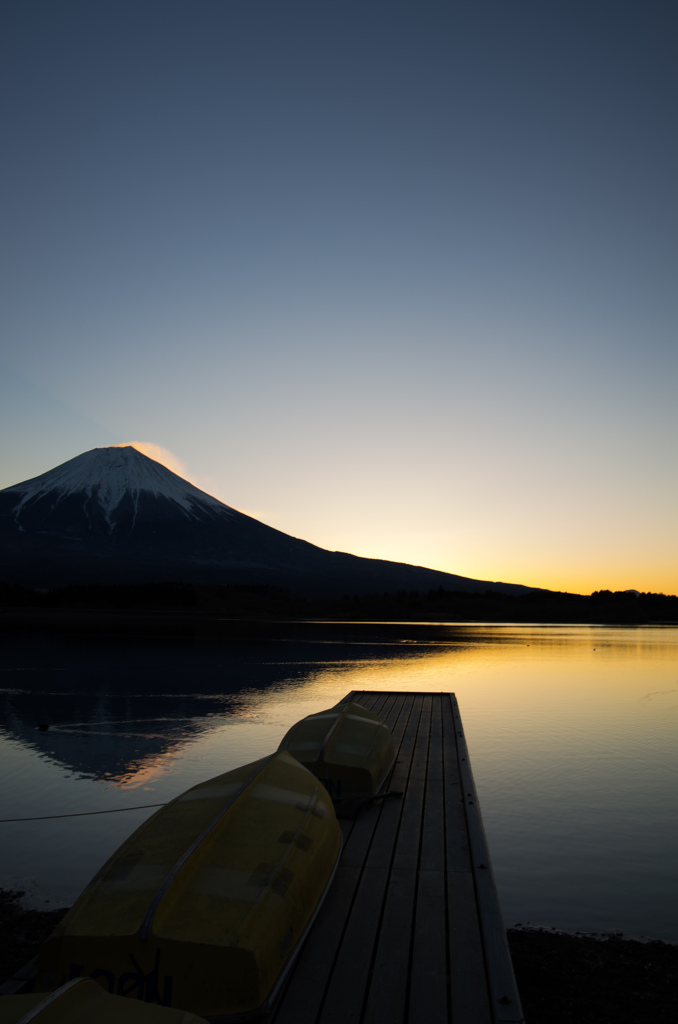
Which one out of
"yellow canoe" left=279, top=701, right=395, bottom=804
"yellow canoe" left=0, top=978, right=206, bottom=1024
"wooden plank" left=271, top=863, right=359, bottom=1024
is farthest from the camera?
"yellow canoe" left=279, top=701, right=395, bottom=804

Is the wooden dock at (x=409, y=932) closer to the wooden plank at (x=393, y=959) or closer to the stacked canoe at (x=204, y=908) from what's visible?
the wooden plank at (x=393, y=959)

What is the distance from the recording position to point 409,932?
5.52 m

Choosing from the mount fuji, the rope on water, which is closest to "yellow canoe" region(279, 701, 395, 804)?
the rope on water

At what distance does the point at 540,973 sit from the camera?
252 inches

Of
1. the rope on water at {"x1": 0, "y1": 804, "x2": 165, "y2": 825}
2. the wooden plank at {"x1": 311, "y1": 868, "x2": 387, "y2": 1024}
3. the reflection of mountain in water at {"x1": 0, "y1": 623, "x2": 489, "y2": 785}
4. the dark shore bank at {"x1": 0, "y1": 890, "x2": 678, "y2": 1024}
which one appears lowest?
the rope on water at {"x1": 0, "y1": 804, "x2": 165, "y2": 825}

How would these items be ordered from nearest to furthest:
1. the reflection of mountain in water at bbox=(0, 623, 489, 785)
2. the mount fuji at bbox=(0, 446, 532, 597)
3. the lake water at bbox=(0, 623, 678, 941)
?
the lake water at bbox=(0, 623, 678, 941) < the reflection of mountain in water at bbox=(0, 623, 489, 785) < the mount fuji at bbox=(0, 446, 532, 597)

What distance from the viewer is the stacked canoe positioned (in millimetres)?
4293

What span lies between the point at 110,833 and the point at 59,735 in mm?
8729

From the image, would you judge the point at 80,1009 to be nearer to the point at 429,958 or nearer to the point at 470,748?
the point at 429,958

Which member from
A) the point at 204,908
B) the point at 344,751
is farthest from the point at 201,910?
the point at 344,751

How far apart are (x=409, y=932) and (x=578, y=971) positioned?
2.20 metres

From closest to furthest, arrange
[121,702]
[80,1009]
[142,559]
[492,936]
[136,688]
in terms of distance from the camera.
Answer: [80,1009] → [492,936] → [121,702] → [136,688] → [142,559]

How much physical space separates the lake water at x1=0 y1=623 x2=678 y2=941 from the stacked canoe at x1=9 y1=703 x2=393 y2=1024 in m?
3.39

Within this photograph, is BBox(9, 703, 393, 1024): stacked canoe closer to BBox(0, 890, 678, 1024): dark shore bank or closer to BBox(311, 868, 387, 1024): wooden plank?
BBox(311, 868, 387, 1024): wooden plank
